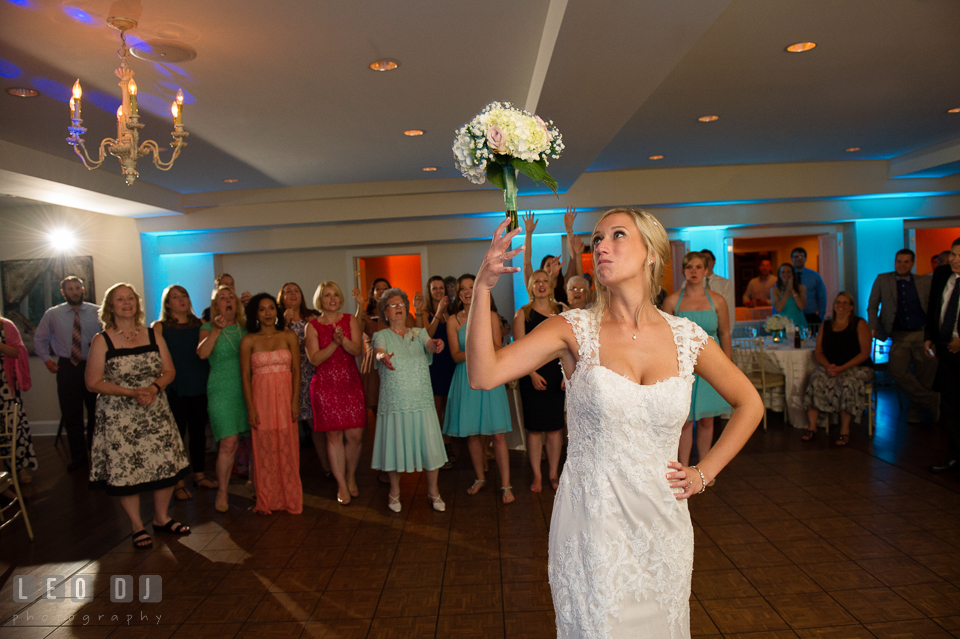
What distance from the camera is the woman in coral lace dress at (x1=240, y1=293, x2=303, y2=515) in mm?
4605

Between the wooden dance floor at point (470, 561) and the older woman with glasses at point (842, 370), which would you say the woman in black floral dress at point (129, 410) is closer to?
the wooden dance floor at point (470, 561)

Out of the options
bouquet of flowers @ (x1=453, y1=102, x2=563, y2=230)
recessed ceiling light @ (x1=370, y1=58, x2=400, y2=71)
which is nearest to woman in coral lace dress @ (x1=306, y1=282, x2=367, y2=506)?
recessed ceiling light @ (x1=370, y1=58, x2=400, y2=71)

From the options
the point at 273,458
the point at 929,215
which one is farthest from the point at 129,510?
the point at 929,215

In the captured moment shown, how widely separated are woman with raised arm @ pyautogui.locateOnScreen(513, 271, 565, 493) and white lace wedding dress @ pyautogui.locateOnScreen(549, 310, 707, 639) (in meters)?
2.85

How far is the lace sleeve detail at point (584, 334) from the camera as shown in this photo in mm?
1841

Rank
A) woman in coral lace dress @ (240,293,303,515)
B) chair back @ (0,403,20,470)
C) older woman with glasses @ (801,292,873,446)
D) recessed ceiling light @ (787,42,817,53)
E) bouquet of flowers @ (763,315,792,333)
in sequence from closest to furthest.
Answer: chair back @ (0,403,20,470), recessed ceiling light @ (787,42,817,53), woman in coral lace dress @ (240,293,303,515), older woman with glasses @ (801,292,873,446), bouquet of flowers @ (763,315,792,333)

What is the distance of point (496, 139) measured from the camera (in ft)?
5.47

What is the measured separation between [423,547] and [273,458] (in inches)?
56.4

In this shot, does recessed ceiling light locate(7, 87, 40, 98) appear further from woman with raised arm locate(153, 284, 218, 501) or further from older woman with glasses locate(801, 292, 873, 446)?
older woman with glasses locate(801, 292, 873, 446)

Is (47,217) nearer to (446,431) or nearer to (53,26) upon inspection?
(53,26)

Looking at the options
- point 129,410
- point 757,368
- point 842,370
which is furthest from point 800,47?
point 129,410

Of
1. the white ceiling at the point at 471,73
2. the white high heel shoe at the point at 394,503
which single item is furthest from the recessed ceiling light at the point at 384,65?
the white high heel shoe at the point at 394,503

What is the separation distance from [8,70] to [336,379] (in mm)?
2967

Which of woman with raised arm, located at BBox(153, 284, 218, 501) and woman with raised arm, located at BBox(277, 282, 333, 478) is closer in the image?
woman with raised arm, located at BBox(153, 284, 218, 501)
